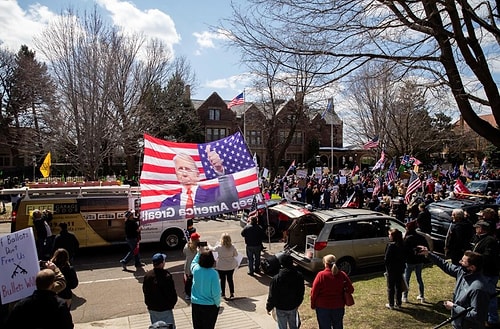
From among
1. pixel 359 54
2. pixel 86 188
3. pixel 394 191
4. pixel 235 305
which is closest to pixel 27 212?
pixel 86 188

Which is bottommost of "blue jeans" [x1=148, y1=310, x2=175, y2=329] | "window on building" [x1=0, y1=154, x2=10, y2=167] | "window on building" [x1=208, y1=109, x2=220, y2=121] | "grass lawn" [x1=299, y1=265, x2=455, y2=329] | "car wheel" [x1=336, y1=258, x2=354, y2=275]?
"grass lawn" [x1=299, y1=265, x2=455, y2=329]

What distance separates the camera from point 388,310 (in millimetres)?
7332

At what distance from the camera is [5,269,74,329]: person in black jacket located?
152 inches

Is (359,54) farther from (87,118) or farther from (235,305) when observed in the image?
(87,118)

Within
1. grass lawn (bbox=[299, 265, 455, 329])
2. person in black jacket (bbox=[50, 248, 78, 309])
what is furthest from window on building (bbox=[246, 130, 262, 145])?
person in black jacket (bbox=[50, 248, 78, 309])

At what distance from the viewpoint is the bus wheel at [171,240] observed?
13.6 metres

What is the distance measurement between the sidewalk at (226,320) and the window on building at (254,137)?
1914 inches

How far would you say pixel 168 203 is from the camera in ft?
27.2

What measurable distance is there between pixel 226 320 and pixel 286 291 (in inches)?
98.9

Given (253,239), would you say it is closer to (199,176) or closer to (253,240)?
(253,240)

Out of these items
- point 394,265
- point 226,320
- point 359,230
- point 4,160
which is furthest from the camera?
point 4,160

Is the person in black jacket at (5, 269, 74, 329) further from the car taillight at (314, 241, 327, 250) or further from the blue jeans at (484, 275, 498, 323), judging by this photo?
the car taillight at (314, 241, 327, 250)

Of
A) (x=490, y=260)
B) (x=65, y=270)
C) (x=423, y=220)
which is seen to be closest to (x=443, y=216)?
(x=423, y=220)

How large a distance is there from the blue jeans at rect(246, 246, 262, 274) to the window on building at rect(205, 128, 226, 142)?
1759 inches
